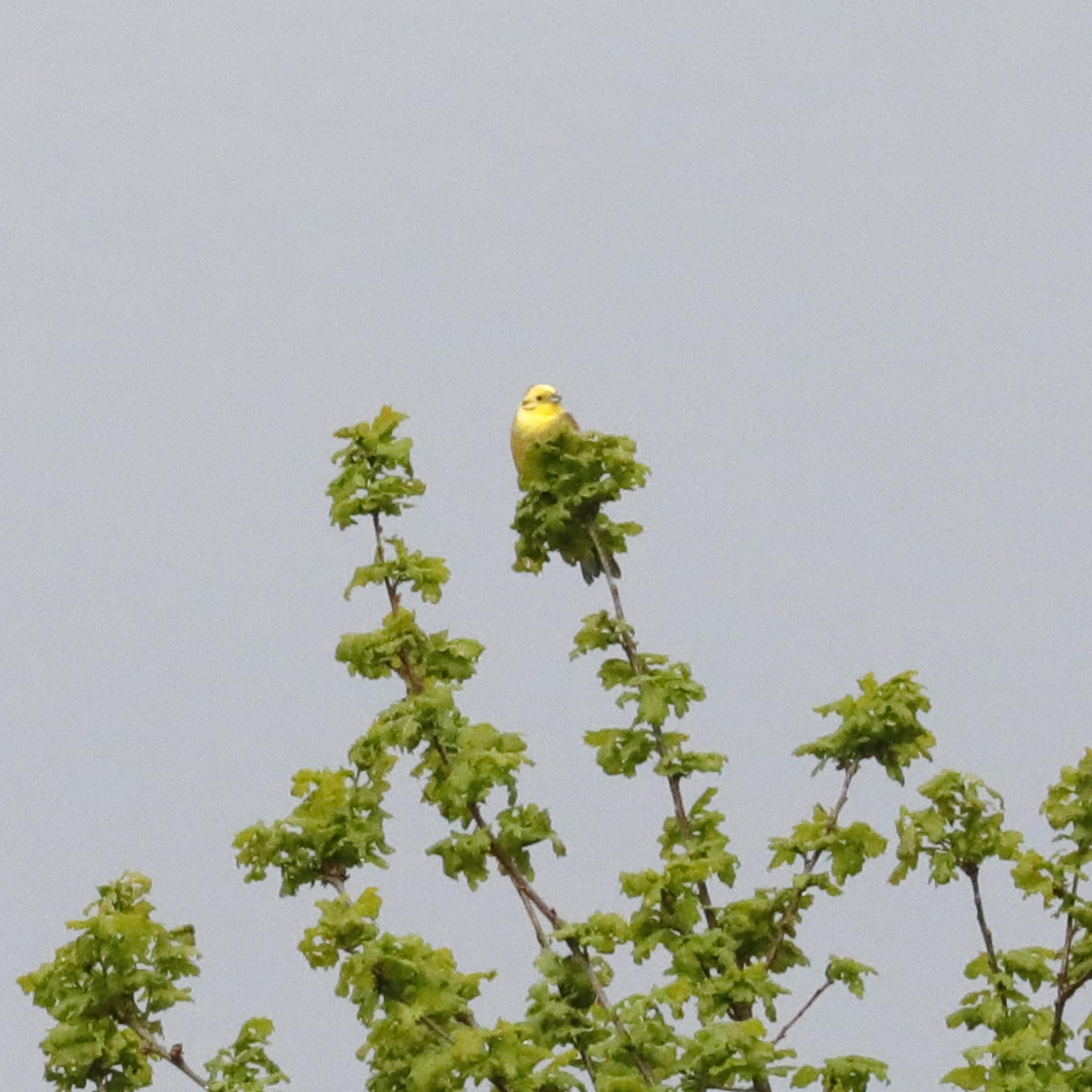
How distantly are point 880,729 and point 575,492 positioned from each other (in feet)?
6.43

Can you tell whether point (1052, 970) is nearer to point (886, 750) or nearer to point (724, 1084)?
point (886, 750)

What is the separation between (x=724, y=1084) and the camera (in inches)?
380

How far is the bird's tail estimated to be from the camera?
11.0 meters

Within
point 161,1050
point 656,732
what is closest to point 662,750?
point 656,732

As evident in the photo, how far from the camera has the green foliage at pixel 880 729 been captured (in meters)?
10.5

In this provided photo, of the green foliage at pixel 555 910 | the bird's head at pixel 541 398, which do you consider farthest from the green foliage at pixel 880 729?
the bird's head at pixel 541 398

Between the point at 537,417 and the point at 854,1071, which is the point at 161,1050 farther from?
the point at 537,417

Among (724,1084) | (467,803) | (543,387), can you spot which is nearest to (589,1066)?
→ (724,1084)

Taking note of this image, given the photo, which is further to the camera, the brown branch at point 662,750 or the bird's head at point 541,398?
the bird's head at point 541,398

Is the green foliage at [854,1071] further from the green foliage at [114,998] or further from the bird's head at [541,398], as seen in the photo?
the bird's head at [541,398]

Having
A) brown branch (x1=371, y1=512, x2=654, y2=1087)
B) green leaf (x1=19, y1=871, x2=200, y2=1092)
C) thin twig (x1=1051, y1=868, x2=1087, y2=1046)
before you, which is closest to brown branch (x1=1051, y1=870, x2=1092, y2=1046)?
thin twig (x1=1051, y1=868, x2=1087, y2=1046)

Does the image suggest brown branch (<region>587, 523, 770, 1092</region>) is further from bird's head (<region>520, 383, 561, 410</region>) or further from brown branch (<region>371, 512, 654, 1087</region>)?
bird's head (<region>520, 383, 561, 410</region>)

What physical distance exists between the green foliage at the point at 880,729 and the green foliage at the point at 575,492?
141 centimetres

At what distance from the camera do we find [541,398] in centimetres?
1434
